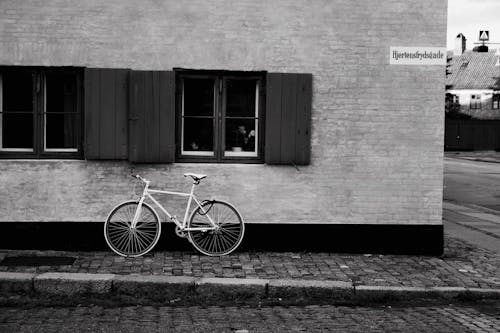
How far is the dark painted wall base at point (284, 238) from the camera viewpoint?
9430 mm

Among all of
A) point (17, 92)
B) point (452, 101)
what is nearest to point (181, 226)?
point (17, 92)

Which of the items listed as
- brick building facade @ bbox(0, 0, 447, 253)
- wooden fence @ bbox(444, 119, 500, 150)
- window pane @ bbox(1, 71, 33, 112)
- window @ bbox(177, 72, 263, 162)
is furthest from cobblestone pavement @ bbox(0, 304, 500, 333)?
wooden fence @ bbox(444, 119, 500, 150)

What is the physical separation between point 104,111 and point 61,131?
725mm

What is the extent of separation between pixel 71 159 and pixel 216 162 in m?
1.95

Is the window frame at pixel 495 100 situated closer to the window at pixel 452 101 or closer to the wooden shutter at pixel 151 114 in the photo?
the window at pixel 452 101

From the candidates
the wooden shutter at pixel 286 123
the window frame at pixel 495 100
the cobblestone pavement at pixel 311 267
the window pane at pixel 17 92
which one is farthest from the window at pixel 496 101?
the window pane at pixel 17 92

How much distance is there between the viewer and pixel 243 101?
9.80m

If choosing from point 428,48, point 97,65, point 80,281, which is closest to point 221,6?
point 97,65

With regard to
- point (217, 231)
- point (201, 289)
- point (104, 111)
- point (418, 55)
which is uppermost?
point (418, 55)

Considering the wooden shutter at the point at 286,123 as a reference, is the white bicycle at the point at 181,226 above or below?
below

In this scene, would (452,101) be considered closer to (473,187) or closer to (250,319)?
(473,187)

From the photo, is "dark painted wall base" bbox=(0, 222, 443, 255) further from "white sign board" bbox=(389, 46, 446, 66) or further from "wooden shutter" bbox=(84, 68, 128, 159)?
"white sign board" bbox=(389, 46, 446, 66)

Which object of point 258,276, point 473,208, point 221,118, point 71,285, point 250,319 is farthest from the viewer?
point 473,208

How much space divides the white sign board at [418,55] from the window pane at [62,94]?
14.3 feet
